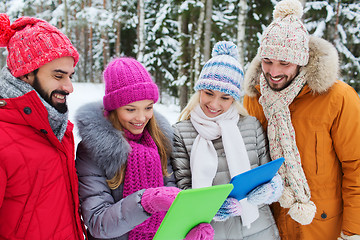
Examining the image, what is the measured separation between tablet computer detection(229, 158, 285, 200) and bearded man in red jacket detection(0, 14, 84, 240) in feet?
3.44

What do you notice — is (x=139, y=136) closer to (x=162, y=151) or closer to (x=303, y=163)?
(x=162, y=151)

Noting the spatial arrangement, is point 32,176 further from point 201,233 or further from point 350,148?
point 350,148

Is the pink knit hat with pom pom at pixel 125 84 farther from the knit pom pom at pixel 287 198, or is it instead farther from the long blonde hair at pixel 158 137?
the knit pom pom at pixel 287 198

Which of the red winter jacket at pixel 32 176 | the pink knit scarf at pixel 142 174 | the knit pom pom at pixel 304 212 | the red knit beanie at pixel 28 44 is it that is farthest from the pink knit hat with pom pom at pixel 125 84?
the knit pom pom at pixel 304 212

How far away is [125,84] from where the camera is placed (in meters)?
1.87

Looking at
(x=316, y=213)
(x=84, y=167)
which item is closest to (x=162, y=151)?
(x=84, y=167)

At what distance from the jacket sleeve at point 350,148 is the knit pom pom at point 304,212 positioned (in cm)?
31

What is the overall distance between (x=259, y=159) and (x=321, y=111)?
674 millimetres

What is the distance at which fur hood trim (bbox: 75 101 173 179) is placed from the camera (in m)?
1.73

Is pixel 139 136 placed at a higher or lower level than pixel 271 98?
lower

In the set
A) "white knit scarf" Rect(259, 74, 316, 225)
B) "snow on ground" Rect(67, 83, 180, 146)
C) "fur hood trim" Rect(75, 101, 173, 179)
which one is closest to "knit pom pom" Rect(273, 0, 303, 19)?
"white knit scarf" Rect(259, 74, 316, 225)

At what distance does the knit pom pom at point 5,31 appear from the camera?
1.52 metres

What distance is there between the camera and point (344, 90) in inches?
86.5

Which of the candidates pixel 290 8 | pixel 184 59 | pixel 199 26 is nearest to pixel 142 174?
pixel 290 8
